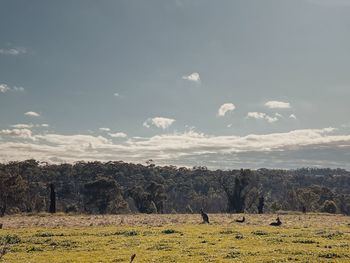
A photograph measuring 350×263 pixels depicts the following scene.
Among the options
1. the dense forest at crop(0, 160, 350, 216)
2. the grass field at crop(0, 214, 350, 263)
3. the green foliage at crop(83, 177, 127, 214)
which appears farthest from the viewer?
the green foliage at crop(83, 177, 127, 214)

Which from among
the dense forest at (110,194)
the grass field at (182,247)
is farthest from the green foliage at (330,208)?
the grass field at (182,247)

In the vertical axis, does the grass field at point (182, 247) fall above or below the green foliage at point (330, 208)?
above

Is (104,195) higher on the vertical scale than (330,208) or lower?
higher

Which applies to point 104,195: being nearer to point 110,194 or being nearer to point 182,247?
point 110,194

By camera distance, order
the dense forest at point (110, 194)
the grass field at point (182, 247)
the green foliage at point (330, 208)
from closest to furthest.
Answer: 1. the grass field at point (182, 247)
2. the dense forest at point (110, 194)
3. the green foliage at point (330, 208)

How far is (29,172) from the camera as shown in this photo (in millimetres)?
167250

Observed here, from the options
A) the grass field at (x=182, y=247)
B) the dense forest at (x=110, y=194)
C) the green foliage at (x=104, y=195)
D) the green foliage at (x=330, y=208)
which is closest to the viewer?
the grass field at (x=182, y=247)

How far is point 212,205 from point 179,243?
157 meters

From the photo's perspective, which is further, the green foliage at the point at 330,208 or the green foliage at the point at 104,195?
the green foliage at the point at 104,195

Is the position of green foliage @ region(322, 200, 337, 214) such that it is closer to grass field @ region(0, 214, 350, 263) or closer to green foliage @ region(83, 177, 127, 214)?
green foliage @ region(83, 177, 127, 214)

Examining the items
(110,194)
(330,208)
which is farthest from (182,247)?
(110,194)

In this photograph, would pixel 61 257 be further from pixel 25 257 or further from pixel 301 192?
pixel 301 192

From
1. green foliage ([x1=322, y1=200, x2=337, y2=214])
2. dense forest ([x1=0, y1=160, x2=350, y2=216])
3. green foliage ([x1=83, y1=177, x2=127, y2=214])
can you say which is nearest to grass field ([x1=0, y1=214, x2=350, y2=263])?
dense forest ([x1=0, y1=160, x2=350, y2=216])

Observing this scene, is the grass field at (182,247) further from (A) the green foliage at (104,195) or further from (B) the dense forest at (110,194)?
(A) the green foliage at (104,195)
